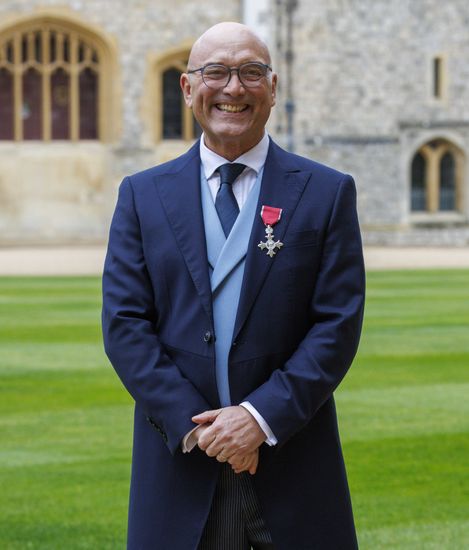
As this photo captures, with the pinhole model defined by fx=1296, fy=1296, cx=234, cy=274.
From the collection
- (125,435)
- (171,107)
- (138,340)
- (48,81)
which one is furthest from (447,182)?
(138,340)

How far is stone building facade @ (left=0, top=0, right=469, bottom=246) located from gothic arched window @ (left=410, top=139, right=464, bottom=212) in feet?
0.15

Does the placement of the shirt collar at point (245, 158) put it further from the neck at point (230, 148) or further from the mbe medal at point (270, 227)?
the mbe medal at point (270, 227)

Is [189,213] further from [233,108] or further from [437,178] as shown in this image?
[437,178]

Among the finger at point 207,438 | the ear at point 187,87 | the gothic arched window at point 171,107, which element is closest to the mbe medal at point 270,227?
the ear at point 187,87

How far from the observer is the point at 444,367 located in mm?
9391

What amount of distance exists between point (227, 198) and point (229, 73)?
311mm

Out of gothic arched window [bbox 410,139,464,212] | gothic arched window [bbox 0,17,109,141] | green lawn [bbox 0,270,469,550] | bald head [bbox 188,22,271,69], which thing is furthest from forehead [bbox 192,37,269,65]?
gothic arched window [bbox 410,139,464,212]

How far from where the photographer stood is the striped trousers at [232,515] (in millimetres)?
3125

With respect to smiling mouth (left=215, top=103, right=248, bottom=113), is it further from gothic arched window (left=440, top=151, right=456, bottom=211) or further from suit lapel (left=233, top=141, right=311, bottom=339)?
gothic arched window (left=440, top=151, right=456, bottom=211)

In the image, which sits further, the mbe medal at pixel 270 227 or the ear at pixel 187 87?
the ear at pixel 187 87

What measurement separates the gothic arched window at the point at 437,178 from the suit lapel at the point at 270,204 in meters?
24.2

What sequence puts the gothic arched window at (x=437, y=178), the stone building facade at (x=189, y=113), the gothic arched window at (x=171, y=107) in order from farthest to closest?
the gothic arched window at (x=437, y=178) → the gothic arched window at (x=171, y=107) → the stone building facade at (x=189, y=113)

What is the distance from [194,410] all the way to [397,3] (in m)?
24.9

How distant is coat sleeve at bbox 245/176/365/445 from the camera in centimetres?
307
